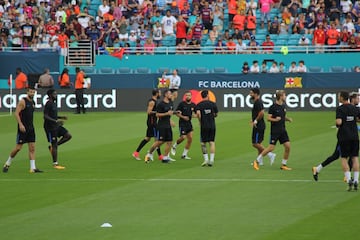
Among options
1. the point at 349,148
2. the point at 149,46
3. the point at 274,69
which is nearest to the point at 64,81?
the point at 149,46

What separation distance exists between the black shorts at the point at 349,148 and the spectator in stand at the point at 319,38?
2759 centimetres

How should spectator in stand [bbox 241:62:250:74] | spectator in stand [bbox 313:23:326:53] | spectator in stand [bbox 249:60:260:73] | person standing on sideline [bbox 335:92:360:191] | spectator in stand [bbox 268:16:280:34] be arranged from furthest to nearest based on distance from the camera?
spectator in stand [bbox 268:16:280:34] → spectator in stand [bbox 313:23:326:53] → spectator in stand [bbox 249:60:260:73] → spectator in stand [bbox 241:62:250:74] → person standing on sideline [bbox 335:92:360:191]

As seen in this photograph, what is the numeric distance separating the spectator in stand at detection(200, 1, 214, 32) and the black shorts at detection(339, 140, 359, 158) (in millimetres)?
29924

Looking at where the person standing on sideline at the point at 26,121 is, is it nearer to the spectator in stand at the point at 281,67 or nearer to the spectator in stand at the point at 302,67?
the spectator in stand at the point at 281,67

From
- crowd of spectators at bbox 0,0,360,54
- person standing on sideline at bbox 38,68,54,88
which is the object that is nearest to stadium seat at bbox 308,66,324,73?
crowd of spectators at bbox 0,0,360,54

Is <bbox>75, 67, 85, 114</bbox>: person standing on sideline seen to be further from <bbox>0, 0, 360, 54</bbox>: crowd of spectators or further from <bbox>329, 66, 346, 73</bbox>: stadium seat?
<bbox>329, 66, 346, 73</bbox>: stadium seat

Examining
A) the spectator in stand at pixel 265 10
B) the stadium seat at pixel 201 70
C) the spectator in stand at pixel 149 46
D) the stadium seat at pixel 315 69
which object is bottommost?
the stadium seat at pixel 201 70

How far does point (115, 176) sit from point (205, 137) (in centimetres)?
319

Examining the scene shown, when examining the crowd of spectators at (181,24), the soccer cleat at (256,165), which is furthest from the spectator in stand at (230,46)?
the soccer cleat at (256,165)

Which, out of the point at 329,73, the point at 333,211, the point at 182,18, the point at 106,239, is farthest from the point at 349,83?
the point at 106,239

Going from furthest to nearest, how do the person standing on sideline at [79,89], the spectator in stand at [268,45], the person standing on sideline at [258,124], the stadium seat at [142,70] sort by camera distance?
the stadium seat at [142,70] → the spectator in stand at [268,45] → the person standing on sideline at [79,89] → the person standing on sideline at [258,124]

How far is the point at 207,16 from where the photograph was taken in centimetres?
4944

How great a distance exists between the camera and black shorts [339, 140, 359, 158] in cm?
2002

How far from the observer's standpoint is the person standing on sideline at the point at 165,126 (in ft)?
87.4
